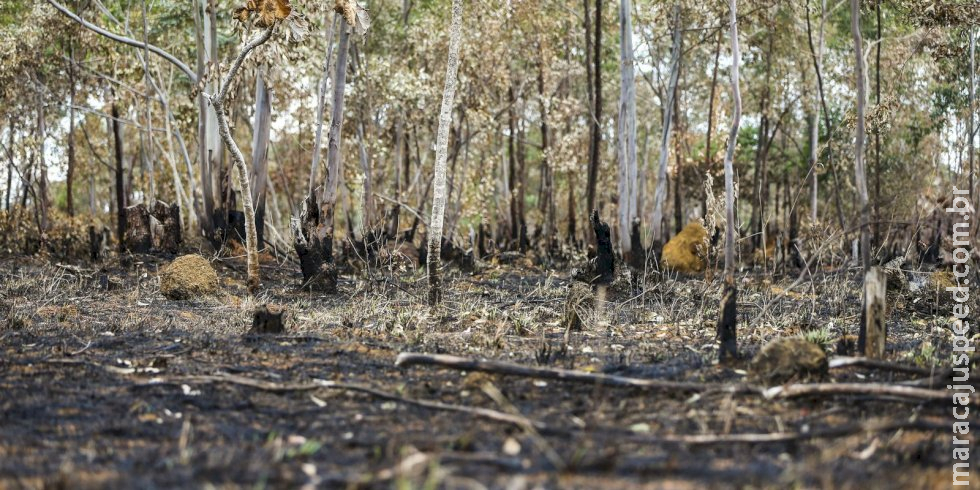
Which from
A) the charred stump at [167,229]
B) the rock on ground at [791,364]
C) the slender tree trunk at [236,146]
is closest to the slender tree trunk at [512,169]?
the charred stump at [167,229]

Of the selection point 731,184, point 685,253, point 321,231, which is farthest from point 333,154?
point 685,253

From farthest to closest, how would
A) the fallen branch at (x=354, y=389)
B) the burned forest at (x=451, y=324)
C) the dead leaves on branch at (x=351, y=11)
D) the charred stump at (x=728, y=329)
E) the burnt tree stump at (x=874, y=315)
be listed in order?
the dead leaves on branch at (x=351, y=11), the charred stump at (x=728, y=329), the burnt tree stump at (x=874, y=315), the fallen branch at (x=354, y=389), the burned forest at (x=451, y=324)

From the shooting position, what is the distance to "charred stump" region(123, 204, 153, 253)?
1366 cm

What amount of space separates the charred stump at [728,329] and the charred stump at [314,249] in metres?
6.00

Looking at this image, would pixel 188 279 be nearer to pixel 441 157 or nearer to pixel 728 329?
pixel 441 157

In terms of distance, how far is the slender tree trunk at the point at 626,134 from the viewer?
14.1 metres

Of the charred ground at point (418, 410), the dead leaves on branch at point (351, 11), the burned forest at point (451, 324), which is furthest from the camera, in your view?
the dead leaves on branch at point (351, 11)

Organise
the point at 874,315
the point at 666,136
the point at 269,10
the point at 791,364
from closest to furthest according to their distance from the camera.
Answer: the point at 791,364 → the point at 874,315 → the point at 269,10 → the point at 666,136

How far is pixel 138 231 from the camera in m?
13.7

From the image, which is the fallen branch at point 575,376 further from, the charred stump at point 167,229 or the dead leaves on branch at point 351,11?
the charred stump at point 167,229

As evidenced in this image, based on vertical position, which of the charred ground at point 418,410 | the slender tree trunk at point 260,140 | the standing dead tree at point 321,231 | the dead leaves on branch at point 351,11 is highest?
the dead leaves on branch at point 351,11

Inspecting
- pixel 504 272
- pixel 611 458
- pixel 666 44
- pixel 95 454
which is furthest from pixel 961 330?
pixel 666 44

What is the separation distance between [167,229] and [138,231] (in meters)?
0.41

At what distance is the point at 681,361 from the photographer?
5.83 meters
